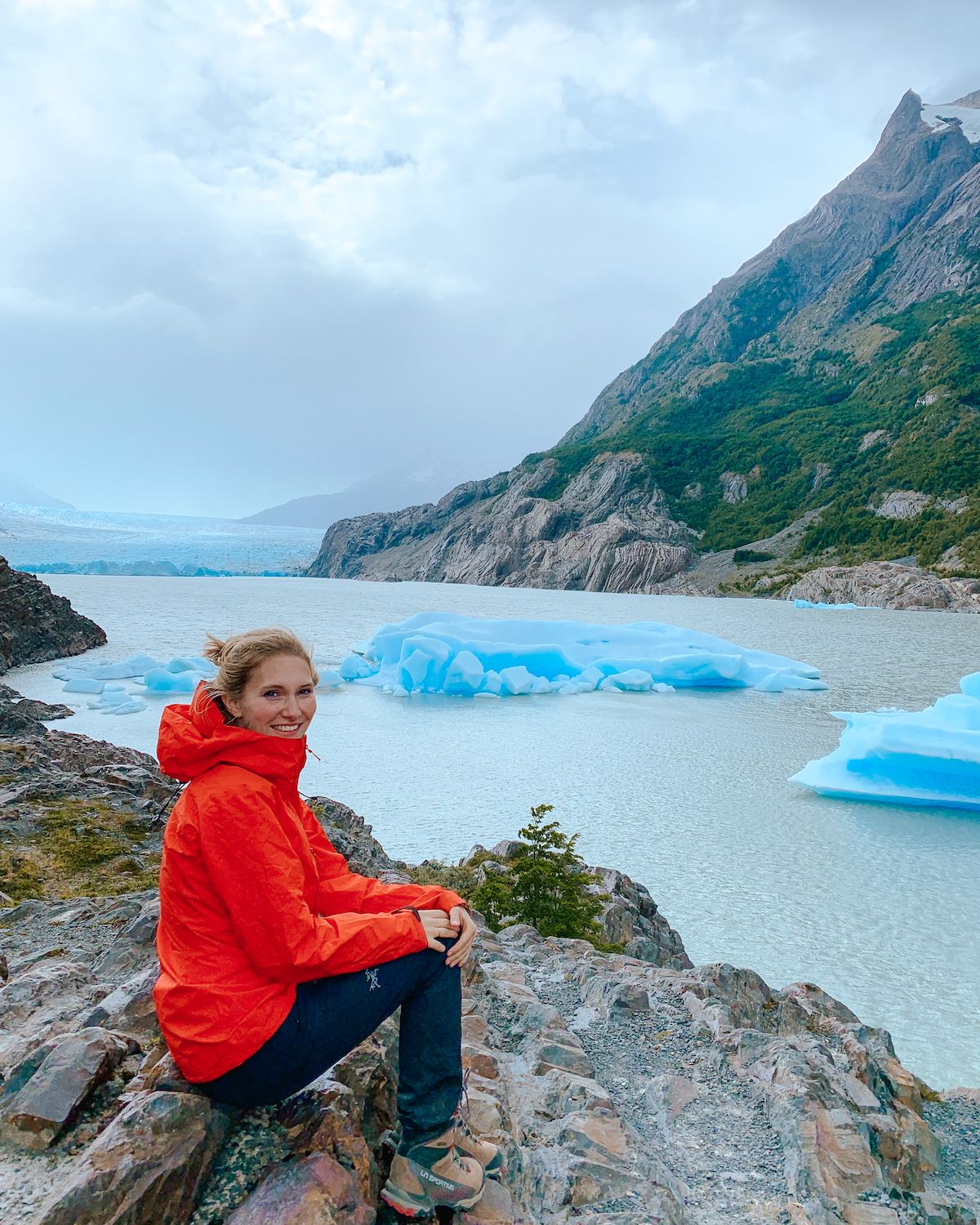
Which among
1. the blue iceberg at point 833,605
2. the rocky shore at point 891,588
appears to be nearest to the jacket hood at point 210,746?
the blue iceberg at point 833,605

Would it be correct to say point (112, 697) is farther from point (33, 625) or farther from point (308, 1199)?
point (308, 1199)

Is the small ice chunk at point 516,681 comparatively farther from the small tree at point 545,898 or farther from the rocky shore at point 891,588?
the rocky shore at point 891,588

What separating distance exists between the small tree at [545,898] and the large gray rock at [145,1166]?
361 cm

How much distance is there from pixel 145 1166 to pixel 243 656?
48.3 inches

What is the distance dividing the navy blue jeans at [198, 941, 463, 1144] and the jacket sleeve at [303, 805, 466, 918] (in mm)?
241

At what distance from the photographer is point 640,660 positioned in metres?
20.8

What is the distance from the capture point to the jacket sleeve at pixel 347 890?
7.17 ft

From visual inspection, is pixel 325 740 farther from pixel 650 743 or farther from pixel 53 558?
pixel 53 558

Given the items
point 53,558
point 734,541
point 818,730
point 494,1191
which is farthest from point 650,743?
point 53,558

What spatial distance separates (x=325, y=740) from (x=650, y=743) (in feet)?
19.1

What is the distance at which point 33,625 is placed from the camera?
22.6 meters

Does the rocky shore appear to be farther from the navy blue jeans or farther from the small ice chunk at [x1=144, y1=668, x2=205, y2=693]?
the navy blue jeans

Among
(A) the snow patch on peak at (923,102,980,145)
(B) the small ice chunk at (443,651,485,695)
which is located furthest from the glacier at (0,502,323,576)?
(A) the snow patch on peak at (923,102,980,145)

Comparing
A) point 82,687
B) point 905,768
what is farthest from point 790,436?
point 905,768
